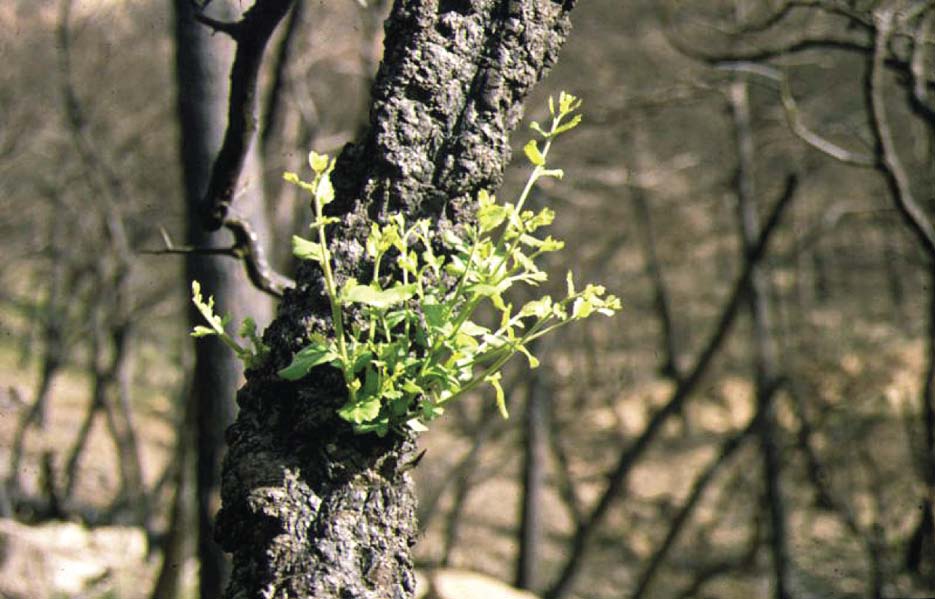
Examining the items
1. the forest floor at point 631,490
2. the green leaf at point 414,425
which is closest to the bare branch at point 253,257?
the green leaf at point 414,425

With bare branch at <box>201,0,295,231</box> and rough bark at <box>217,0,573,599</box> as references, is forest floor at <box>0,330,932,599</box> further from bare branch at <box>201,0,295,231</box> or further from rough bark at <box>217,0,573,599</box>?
rough bark at <box>217,0,573,599</box>

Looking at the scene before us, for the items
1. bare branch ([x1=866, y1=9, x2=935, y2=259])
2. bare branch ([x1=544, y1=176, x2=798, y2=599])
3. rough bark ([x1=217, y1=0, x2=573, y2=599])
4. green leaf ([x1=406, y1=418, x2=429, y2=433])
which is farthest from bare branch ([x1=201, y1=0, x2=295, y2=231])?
bare branch ([x1=544, y1=176, x2=798, y2=599])

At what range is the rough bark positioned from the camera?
1643mm

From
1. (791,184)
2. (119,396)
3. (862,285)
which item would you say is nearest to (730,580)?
(119,396)

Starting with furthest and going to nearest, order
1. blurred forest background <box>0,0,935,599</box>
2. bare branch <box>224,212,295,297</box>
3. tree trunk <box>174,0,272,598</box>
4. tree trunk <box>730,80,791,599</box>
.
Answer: tree trunk <box>730,80,791,599</box>
blurred forest background <box>0,0,935,599</box>
tree trunk <box>174,0,272,598</box>
bare branch <box>224,212,295,297</box>

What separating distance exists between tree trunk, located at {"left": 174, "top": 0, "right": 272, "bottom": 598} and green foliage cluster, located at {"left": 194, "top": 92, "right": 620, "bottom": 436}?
2146 millimetres

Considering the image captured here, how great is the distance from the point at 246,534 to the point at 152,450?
15.9 meters

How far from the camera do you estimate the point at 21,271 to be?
1518 centimetres

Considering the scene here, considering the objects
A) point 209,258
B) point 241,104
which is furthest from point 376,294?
point 209,258

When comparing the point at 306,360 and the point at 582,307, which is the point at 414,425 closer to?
the point at 306,360

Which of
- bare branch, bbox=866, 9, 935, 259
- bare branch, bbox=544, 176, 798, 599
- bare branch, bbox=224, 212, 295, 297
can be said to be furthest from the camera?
bare branch, bbox=544, 176, 798, 599

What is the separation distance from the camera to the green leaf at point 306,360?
1627mm

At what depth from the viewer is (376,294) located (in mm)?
1598

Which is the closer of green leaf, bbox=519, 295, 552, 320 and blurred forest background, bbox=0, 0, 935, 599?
green leaf, bbox=519, 295, 552, 320
